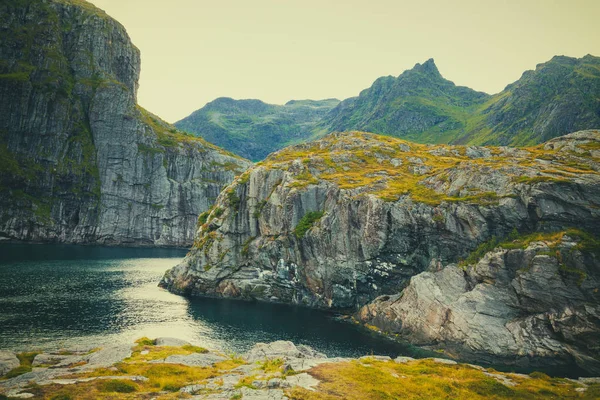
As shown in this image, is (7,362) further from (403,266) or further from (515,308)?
(515,308)

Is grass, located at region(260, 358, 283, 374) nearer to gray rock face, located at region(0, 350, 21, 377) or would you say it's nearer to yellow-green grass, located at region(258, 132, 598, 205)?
gray rock face, located at region(0, 350, 21, 377)

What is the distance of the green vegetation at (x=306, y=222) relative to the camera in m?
101

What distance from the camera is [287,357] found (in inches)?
1944

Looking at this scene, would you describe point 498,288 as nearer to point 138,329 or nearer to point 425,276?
point 425,276

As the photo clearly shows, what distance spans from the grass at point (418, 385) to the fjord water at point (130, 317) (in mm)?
21861

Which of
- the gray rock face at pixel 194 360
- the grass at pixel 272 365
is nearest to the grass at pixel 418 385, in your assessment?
the grass at pixel 272 365

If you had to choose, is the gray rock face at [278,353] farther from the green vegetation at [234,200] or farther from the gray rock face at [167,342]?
the green vegetation at [234,200]

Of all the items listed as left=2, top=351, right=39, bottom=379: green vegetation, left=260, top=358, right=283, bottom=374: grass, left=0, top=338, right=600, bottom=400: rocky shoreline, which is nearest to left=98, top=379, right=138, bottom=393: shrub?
left=0, top=338, right=600, bottom=400: rocky shoreline

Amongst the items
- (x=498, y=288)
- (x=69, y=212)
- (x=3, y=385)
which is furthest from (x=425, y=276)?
(x=69, y=212)

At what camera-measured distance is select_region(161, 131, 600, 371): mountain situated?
64.6 metres

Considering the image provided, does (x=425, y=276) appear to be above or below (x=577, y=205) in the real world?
below

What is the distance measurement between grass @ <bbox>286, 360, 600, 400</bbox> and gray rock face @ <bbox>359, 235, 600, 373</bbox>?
18298 mm

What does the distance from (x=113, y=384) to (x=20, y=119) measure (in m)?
193

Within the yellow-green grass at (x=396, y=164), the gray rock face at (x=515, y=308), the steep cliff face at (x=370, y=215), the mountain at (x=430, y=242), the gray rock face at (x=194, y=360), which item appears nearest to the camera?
the gray rock face at (x=194, y=360)
